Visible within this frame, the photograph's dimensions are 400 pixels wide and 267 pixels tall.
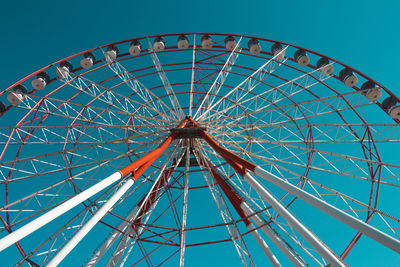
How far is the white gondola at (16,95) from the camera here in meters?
15.3

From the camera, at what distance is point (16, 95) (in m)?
15.4

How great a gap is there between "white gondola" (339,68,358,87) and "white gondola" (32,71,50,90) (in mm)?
19617

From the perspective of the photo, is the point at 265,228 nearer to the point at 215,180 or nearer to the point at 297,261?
the point at 297,261

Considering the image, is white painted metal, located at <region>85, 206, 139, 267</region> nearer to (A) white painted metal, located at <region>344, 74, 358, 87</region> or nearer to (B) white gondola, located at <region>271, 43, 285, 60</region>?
(B) white gondola, located at <region>271, 43, 285, 60</region>

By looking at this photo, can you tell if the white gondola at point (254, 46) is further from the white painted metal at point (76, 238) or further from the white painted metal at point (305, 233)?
the white painted metal at point (76, 238)

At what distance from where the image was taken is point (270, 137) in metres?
22.3

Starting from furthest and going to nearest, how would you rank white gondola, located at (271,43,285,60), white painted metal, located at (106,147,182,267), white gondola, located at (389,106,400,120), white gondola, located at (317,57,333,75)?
white gondola, located at (271,43,285,60) < white gondola, located at (317,57,333,75) < white painted metal, located at (106,147,182,267) < white gondola, located at (389,106,400,120)

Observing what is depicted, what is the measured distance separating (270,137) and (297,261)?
1139 cm

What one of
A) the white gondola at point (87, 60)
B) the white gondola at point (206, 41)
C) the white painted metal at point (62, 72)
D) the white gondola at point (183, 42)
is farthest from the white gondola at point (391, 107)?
the white painted metal at point (62, 72)

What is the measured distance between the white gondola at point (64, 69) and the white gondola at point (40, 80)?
75 cm

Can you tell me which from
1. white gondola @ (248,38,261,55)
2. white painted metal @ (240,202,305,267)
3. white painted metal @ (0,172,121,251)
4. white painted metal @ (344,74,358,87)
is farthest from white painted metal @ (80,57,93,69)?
white painted metal @ (344,74,358,87)

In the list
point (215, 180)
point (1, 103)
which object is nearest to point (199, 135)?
point (215, 180)

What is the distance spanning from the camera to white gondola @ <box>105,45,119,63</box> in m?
19.3

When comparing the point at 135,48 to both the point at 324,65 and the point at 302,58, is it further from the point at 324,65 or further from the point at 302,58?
the point at 324,65
